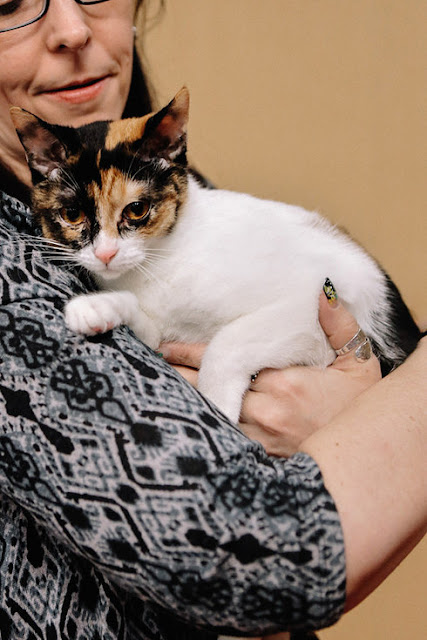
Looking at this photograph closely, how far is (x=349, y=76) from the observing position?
1523 mm

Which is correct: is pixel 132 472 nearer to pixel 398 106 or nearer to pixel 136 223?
pixel 136 223

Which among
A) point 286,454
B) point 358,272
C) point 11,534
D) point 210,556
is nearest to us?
point 210,556

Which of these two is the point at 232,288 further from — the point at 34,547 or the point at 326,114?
the point at 326,114

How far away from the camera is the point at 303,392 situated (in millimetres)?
785

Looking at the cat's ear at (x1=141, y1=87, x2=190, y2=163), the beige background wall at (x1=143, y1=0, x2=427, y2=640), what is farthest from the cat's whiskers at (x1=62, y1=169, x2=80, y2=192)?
the beige background wall at (x1=143, y1=0, x2=427, y2=640)

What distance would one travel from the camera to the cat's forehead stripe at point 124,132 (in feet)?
2.65

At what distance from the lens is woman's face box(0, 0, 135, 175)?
2.59 feet

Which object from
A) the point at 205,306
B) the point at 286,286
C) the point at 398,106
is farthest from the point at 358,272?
the point at 398,106

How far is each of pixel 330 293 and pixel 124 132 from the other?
411mm

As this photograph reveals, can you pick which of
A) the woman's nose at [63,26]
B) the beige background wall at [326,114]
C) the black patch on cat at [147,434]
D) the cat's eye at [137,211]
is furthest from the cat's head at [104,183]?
the beige background wall at [326,114]

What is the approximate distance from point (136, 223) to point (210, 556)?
0.51 metres

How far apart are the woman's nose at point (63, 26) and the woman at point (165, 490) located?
1.19ft

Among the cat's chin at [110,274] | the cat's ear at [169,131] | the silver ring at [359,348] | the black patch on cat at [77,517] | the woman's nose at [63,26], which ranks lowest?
the black patch on cat at [77,517]

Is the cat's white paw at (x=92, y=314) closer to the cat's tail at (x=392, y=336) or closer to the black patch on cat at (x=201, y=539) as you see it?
the black patch on cat at (x=201, y=539)
